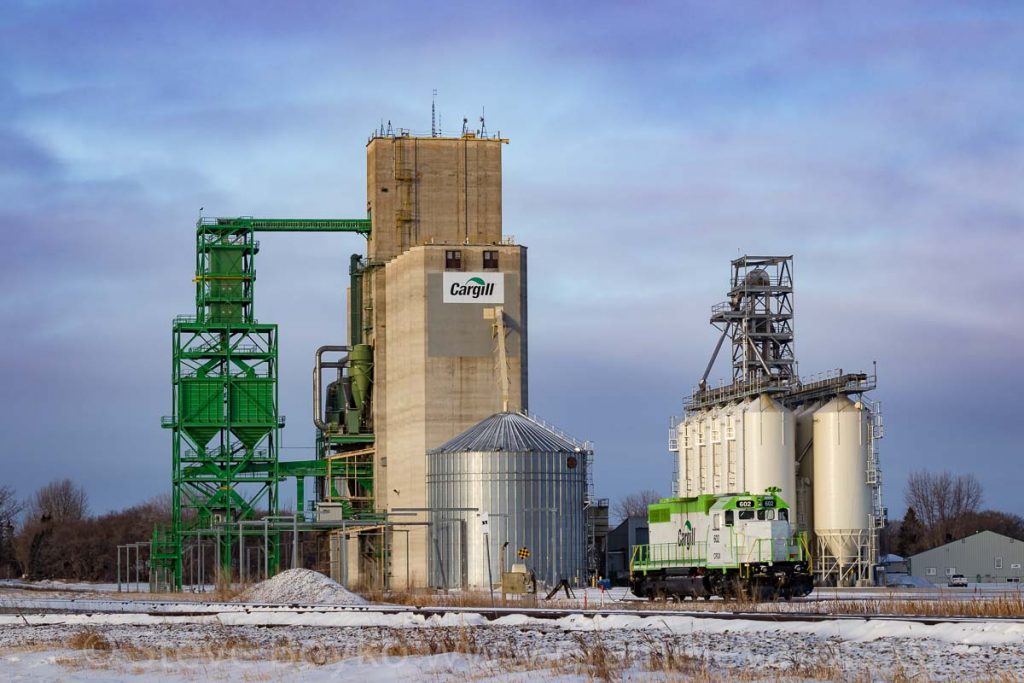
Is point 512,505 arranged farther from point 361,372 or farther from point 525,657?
point 525,657

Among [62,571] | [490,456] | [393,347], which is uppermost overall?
[393,347]

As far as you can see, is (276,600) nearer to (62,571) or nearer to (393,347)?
(393,347)

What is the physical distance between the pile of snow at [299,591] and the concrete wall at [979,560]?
52454 millimetres

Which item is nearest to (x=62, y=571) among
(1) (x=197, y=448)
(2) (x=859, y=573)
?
(1) (x=197, y=448)

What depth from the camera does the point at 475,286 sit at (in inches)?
3300

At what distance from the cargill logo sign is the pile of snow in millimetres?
30976

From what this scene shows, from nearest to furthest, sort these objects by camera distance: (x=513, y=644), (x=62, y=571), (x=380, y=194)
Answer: (x=513, y=644) < (x=380, y=194) < (x=62, y=571)

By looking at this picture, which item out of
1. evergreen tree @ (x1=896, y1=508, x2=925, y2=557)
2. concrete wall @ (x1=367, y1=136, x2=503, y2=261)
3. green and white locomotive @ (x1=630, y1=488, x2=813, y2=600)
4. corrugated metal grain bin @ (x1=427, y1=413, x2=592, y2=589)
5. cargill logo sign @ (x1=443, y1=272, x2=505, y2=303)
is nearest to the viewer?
green and white locomotive @ (x1=630, y1=488, x2=813, y2=600)

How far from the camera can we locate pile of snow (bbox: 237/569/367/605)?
164 ft

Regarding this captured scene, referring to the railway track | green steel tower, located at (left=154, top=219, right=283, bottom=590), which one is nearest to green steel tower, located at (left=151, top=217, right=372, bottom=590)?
green steel tower, located at (left=154, top=219, right=283, bottom=590)

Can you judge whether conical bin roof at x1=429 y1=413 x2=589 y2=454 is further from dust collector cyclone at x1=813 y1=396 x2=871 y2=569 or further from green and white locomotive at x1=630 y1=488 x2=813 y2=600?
green and white locomotive at x1=630 y1=488 x2=813 y2=600

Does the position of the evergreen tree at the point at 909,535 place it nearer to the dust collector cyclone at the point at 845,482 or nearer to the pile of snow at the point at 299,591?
the dust collector cyclone at the point at 845,482

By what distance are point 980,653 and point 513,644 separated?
8.26 metres

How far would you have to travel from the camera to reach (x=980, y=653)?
2389 centimetres
